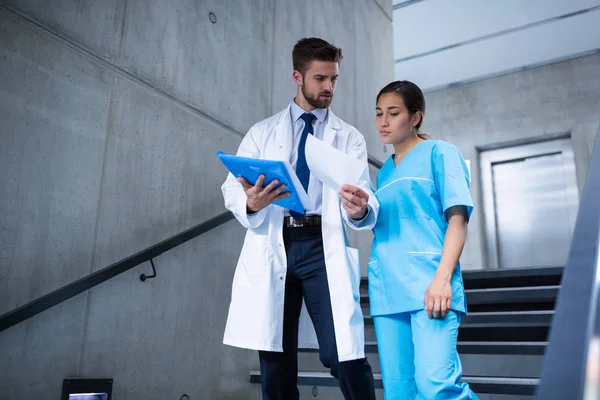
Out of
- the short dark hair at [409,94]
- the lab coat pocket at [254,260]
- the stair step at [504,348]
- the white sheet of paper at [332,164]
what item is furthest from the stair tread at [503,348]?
the short dark hair at [409,94]

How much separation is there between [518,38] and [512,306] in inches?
145

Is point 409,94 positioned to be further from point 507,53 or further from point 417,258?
point 507,53

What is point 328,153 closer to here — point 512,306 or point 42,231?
point 42,231

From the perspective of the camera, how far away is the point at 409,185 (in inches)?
57.7

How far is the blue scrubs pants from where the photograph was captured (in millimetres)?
1219

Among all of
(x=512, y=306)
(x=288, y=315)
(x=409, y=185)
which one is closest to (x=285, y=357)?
(x=288, y=315)

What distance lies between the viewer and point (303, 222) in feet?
5.43

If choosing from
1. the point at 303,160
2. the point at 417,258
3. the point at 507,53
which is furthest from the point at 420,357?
the point at 507,53

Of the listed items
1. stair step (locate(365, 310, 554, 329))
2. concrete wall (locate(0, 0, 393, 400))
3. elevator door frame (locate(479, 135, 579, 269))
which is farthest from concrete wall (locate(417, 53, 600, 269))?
concrete wall (locate(0, 0, 393, 400))

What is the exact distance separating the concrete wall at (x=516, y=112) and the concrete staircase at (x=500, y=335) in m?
3.27

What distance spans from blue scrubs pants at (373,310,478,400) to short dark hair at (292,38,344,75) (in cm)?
80

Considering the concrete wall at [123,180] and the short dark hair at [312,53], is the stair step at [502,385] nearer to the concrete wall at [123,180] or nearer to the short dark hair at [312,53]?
the concrete wall at [123,180]

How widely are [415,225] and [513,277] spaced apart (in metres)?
1.41

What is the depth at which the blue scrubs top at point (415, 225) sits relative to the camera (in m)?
1.39
